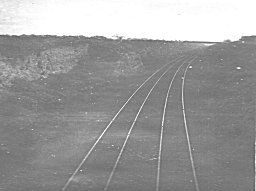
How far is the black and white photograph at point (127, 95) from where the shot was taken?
48.5ft

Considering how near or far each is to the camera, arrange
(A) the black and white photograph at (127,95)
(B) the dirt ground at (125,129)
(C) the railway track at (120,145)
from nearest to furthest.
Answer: (C) the railway track at (120,145), (B) the dirt ground at (125,129), (A) the black and white photograph at (127,95)

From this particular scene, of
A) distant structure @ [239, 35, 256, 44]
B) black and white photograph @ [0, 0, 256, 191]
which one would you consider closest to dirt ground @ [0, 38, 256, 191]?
black and white photograph @ [0, 0, 256, 191]

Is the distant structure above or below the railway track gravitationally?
above

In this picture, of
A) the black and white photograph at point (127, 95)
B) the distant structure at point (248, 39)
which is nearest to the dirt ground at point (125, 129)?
the black and white photograph at point (127, 95)

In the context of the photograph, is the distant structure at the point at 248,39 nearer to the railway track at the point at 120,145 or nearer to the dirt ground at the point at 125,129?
the dirt ground at the point at 125,129

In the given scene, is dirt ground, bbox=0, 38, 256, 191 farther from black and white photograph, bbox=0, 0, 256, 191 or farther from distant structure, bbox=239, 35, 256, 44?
distant structure, bbox=239, 35, 256, 44

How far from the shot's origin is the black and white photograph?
1477cm

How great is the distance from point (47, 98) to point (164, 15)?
720 inches


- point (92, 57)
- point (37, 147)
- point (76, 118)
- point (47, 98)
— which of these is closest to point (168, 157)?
point (37, 147)

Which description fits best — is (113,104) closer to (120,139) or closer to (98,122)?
(98,122)

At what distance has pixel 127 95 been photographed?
2617 centimetres

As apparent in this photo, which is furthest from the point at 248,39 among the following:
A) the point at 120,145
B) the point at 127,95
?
the point at 120,145

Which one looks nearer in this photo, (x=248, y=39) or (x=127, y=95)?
(x=127, y=95)

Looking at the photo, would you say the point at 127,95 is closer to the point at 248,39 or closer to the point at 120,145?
the point at 120,145
